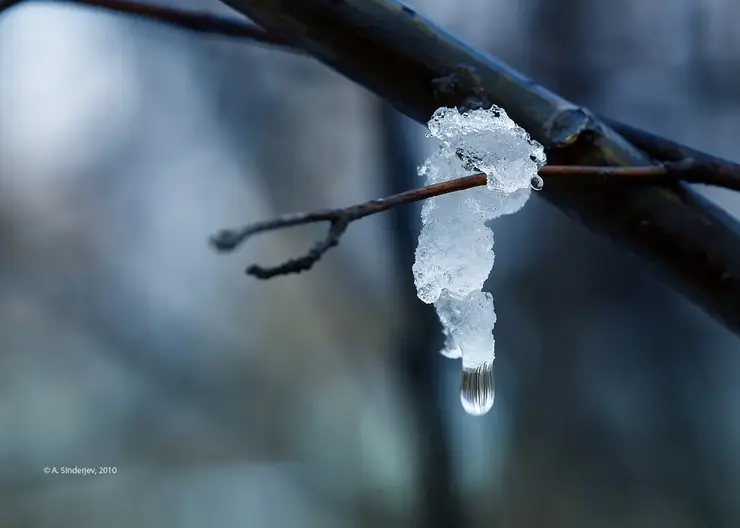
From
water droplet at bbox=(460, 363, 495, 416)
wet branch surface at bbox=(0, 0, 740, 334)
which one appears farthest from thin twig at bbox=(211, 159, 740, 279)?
water droplet at bbox=(460, 363, 495, 416)

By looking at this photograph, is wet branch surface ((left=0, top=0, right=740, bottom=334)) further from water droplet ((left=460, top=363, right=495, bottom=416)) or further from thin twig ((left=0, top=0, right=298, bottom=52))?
water droplet ((left=460, top=363, right=495, bottom=416))

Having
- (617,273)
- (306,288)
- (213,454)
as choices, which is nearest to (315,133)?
(306,288)

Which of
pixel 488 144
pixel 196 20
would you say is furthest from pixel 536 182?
pixel 196 20

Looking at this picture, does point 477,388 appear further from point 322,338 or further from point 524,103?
point 322,338

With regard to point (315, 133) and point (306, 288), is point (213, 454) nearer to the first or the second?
point (306, 288)

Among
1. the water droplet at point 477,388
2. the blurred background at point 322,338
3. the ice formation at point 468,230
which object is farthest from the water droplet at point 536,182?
the blurred background at point 322,338

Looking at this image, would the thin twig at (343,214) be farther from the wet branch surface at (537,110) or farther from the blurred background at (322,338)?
the blurred background at (322,338)
